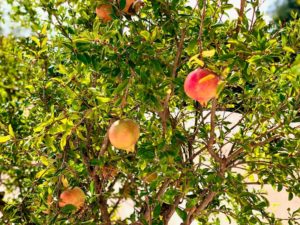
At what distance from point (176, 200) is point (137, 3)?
755mm

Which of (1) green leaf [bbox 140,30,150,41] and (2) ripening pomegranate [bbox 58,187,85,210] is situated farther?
(2) ripening pomegranate [bbox 58,187,85,210]

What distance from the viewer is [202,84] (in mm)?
1117

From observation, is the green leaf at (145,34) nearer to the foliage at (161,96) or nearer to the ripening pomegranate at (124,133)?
the foliage at (161,96)

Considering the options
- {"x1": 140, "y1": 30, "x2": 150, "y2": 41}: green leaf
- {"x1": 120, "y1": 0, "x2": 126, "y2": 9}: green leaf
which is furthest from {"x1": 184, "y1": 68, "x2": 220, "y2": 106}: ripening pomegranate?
{"x1": 120, "y1": 0, "x2": 126, "y2": 9}: green leaf

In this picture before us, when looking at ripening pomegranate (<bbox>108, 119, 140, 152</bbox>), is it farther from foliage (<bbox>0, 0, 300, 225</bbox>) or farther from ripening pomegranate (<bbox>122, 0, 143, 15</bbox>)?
ripening pomegranate (<bbox>122, 0, 143, 15</bbox>)

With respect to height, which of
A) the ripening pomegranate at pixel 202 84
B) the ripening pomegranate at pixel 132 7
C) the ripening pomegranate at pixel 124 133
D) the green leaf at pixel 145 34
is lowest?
the ripening pomegranate at pixel 124 133

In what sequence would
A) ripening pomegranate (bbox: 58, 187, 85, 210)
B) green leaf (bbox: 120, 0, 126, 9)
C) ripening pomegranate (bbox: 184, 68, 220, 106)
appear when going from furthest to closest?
ripening pomegranate (bbox: 58, 187, 85, 210) < green leaf (bbox: 120, 0, 126, 9) < ripening pomegranate (bbox: 184, 68, 220, 106)

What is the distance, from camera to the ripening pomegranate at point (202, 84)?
3.68 ft

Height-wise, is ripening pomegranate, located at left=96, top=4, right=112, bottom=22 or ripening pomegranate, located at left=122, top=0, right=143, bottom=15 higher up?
ripening pomegranate, located at left=122, top=0, right=143, bottom=15

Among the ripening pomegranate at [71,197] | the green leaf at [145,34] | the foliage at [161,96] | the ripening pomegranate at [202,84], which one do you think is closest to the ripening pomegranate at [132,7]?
the foliage at [161,96]

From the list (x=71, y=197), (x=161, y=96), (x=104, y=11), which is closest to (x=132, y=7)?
(x=104, y=11)

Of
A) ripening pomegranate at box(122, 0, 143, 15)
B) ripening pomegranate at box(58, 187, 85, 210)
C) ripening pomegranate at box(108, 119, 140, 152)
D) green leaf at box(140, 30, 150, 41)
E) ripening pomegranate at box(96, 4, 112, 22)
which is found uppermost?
ripening pomegranate at box(122, 0, 143, 15)

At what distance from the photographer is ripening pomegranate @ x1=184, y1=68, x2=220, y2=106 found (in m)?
1.12

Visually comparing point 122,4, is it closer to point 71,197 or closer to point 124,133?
point 124,133
